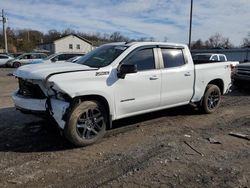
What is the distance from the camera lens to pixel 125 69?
5.72 metres

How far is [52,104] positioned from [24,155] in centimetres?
95

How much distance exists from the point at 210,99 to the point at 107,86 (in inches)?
145

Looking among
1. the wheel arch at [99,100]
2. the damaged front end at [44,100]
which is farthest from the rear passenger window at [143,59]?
the damaged front end at [44,100]

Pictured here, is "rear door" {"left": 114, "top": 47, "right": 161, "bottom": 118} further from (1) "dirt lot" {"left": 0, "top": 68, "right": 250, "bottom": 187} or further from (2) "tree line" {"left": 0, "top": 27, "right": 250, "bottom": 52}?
(2) "tree line" {"left": 0, "top": 27, "right": 250, "bottom": 52}

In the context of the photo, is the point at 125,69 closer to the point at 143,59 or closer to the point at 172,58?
the point at 143,59

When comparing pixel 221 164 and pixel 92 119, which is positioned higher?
pixel 92 119

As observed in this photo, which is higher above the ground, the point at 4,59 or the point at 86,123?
the point at 4,59

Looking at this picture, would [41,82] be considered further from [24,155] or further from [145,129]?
[145,129]

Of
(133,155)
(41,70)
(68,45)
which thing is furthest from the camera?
(68,45)

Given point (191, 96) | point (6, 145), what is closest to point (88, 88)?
point (6, 145)

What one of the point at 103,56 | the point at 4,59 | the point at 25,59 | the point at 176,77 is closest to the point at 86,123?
the point at 103,56

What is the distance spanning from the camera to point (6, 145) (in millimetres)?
5484

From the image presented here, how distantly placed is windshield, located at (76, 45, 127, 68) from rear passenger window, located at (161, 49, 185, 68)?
1.08 meters

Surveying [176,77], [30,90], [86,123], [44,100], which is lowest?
[86,123]
